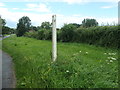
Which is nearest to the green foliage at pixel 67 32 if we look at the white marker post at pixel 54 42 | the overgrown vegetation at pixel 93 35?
the overgrown vegetation at pixel 93 35

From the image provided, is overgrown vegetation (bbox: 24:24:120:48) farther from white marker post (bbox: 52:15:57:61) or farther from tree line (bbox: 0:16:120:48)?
white marker post (bbox: 52:15:57:61)

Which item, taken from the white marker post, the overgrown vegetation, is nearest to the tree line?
the overgrown vegetation

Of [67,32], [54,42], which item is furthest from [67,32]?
[54,42]

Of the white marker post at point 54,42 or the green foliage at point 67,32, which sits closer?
the white marker post at point 54,42

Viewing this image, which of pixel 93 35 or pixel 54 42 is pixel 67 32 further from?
pixel 54 42

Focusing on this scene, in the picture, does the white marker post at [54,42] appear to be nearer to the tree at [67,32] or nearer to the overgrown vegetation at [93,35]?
the overgrown vegetation at [93,35]

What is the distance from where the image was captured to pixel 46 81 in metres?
2.90

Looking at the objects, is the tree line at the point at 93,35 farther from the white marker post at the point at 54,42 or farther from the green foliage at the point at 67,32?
the white marker post at the point at 54,42

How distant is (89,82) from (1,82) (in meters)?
2.30

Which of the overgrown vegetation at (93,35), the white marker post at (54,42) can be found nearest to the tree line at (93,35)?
the overgrown vegetation at (93,35)

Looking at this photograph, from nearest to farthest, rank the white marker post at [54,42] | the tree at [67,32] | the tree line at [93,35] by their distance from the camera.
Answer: the white marker post at [54,42] → the tree line at [93,35] → the tree at [67,32]

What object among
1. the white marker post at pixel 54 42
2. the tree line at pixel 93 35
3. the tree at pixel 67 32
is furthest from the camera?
the tree at pixel 67 32

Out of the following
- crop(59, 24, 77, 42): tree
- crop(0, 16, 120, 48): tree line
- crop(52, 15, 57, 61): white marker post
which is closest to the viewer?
crop(52, 15, 57, 61): white marker post

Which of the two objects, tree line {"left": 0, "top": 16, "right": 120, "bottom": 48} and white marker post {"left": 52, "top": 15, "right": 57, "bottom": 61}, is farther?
tree line {"left": 0, "top": 16, "right": 120, "bottom": 48}
